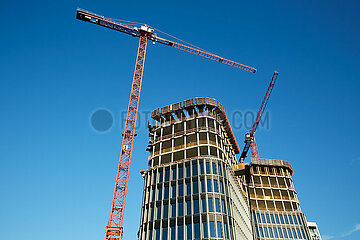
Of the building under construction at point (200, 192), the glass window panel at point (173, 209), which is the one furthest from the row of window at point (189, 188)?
the glass window panel at point (173, 209)

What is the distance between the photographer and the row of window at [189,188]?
65.1 meters

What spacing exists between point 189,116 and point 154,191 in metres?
23.8

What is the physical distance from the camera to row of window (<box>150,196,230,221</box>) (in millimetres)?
62138

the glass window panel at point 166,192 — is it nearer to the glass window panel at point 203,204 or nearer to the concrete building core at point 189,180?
the concrete building core at point 189,180

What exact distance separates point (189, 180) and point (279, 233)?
151 ft

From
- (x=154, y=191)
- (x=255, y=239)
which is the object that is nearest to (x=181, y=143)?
(x=154, y=191)

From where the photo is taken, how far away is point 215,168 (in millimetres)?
→ 68688

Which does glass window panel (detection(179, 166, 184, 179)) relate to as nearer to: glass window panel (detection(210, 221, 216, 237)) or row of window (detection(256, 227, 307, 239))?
glass window panel (detection(210, 221, 216, 237))

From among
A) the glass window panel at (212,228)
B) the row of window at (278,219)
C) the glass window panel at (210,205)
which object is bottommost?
the glass window panel at (212,228)

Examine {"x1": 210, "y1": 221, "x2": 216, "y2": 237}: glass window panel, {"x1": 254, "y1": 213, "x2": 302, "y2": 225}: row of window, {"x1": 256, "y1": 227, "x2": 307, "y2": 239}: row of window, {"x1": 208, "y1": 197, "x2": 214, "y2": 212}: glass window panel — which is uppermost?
{"x1": 254, "y1": 213, "x2": 302, "y2": 225}: row of window

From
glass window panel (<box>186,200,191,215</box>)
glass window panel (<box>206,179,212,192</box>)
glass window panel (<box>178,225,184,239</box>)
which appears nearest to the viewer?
glass window panel (<box>178,225,184,239</box>)

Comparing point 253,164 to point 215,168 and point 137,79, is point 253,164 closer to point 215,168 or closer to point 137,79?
point 215,168

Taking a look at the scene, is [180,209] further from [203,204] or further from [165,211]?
[203,204]

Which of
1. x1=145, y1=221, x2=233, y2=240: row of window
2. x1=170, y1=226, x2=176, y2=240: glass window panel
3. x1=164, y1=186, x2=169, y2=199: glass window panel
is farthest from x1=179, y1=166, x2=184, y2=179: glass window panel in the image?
x1=170, y1=226, x2=176, y2=240: glass window panel
